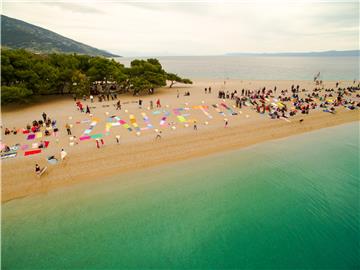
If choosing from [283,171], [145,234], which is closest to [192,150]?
[283,171]

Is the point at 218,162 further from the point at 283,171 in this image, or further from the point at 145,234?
the point at 145,234

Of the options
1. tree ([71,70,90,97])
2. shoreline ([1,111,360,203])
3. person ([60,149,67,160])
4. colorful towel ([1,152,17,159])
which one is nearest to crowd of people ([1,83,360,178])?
person ([60,149,67,160])

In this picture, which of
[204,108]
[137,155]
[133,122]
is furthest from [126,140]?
[204,108]

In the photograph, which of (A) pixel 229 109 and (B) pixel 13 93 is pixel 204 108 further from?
(B) pixel 13 93

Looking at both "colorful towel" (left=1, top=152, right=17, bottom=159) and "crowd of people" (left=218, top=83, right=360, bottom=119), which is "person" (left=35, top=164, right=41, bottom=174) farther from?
"crowd of people" (left=218, top=83, right=360, bottom=119)

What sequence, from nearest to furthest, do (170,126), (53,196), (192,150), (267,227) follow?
(267,227) < (53,196) < (192,150) < (170,126)
